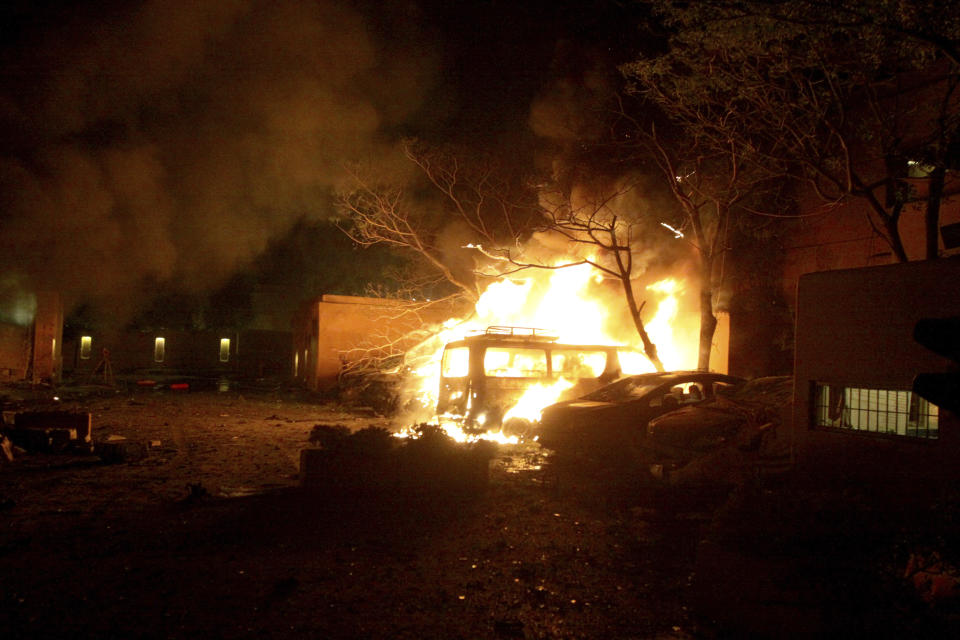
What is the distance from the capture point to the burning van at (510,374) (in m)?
10.0

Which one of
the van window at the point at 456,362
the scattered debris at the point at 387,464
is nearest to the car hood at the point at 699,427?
the scattered debris at the point at 387,464

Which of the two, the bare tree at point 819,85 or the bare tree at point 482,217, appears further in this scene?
the bare tree at point 482,217

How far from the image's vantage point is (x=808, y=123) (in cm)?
1032

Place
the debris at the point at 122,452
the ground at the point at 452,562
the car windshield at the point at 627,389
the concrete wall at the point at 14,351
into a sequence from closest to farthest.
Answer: the ground at the point at 452,562 < the debris at the point at 122,452 < the car windshield at the point at 627,389 < the concrete wall at the point at 14,351

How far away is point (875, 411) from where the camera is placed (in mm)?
6215

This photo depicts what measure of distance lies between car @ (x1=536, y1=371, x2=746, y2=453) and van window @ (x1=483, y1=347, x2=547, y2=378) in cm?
116

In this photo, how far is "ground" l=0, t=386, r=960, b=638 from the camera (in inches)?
146

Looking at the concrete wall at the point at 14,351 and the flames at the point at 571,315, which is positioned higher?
the flames at the point at 571,315

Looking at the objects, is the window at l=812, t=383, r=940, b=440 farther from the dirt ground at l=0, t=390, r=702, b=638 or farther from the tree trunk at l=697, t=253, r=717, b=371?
the tree trunk at l=697, t=253, r=717, b=371

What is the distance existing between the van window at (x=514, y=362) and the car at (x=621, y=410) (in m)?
1.16

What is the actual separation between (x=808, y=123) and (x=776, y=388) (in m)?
4.47

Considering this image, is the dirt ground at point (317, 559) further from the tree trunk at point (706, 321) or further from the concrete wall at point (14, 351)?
the concrete wall at point (14, 351)

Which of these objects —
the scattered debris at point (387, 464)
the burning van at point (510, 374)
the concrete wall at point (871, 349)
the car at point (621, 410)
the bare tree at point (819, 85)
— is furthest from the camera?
the burning van at point (510, 374)

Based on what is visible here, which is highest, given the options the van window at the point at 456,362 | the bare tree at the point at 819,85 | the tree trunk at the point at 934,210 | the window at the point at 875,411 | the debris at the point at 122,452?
the bare tree at the point at 819,85
